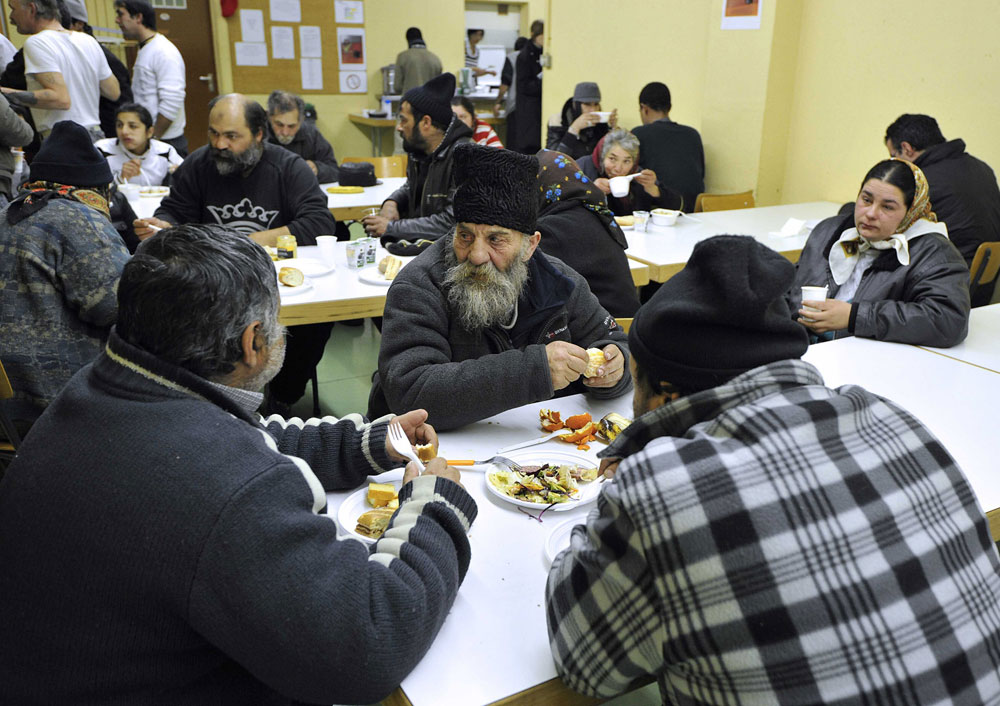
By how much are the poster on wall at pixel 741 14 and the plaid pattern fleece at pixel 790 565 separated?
5603 millimetres

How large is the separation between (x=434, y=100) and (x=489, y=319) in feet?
8.60

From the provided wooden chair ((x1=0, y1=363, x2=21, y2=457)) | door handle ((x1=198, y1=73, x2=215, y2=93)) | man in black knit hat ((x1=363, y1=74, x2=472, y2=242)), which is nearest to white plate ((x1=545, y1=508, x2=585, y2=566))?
wooden chair ((x1=0, y1=363, x2=21, y2=457))

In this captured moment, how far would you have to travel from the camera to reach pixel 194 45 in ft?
32.4

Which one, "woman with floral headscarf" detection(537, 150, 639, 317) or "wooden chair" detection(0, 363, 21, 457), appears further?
"woman with floral headscarf" detection(537, 150, 639, 317)

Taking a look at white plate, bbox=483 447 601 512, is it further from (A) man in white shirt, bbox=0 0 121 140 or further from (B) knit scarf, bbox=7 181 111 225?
(A) man in white shirt, bbox=0 0 121 140

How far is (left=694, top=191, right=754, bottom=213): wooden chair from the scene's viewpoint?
5.67m

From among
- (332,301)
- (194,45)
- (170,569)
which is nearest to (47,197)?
(332,301)

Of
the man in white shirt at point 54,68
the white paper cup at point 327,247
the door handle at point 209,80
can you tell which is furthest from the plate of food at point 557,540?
the door handle at point 209,80

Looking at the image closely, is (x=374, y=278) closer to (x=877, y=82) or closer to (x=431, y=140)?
(x=431, y=140)

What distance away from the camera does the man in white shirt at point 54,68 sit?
17.7 feet

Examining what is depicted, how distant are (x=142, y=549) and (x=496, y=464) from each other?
95cm

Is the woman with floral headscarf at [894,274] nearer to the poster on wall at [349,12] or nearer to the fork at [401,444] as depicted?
the fork at [401,444]

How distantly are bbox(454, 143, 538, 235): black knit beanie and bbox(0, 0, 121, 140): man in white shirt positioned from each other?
4274 mm

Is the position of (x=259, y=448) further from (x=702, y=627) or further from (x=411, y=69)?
(x=411, y=69)
